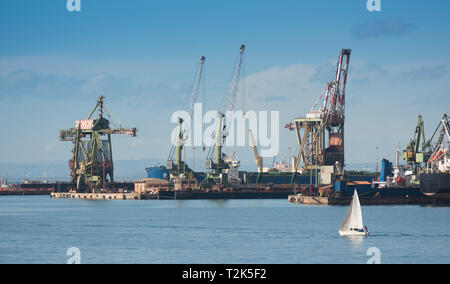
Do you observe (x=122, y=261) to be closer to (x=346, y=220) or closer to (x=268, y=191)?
(x=346, y=220)

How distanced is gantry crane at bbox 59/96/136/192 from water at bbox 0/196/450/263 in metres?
79.8

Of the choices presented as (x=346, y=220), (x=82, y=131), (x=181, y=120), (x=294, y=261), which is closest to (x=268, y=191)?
(x=181, y=120)

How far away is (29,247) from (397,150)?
4461 inches

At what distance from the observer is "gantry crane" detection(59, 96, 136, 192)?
621 ft

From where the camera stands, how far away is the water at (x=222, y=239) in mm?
62219

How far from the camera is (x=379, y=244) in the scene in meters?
70.9

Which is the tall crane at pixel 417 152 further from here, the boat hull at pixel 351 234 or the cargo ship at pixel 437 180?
the boat hull at pixel 351 234

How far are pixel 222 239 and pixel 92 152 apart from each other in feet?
388
